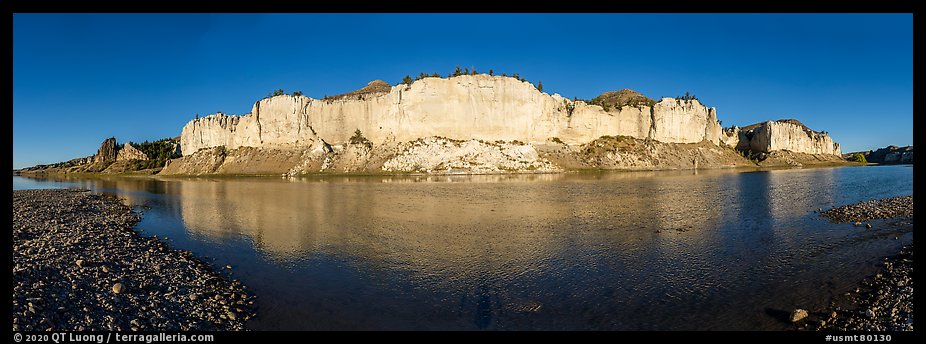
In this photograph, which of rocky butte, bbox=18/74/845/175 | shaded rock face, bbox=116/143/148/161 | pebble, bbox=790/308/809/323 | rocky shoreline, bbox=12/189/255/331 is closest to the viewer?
rocky shoreline, bbox=12/189/255/331

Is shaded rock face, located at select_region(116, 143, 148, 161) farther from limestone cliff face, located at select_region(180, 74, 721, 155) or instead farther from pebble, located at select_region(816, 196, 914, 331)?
pebble, located at select_region(816, 196, 914, 331)

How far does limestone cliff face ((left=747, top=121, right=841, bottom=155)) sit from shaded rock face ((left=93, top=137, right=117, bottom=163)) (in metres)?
243

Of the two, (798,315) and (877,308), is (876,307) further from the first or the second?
(798,315)

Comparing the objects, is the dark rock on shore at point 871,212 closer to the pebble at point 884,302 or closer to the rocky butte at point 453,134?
the pebble at point 884,302

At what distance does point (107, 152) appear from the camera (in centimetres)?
14750

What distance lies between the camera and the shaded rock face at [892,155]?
494 ft

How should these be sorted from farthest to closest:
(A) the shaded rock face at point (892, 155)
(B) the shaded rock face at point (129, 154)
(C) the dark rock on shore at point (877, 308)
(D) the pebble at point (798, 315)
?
(A) the shaded rock face at point (892, 155), (B) the shaded rock face at point (129, 154), (D) the pebble at point (798, 315), (C) the dark rock on shore at point (877, 308)

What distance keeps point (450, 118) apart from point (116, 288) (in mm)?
91790

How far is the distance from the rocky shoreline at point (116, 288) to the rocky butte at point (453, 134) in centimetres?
7317

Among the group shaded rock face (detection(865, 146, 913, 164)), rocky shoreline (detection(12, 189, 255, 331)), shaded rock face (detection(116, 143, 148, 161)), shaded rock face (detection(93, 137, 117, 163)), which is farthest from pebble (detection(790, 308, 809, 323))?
shaded rock face (detection(865, 146, 913, 164))

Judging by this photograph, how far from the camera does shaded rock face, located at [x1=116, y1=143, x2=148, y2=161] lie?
14500 centimetres

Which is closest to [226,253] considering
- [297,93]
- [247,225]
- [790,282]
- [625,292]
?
[247,225]

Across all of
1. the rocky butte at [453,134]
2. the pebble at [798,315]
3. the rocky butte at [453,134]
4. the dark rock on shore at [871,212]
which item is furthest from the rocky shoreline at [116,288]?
the rocky butte at [453,134]

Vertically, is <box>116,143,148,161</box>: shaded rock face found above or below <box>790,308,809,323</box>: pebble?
above
